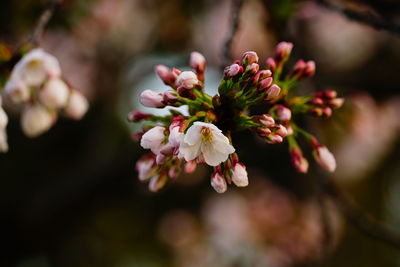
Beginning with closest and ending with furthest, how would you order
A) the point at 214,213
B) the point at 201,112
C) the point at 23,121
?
the point at 201,112, the point at 23,121, the point at 214,213

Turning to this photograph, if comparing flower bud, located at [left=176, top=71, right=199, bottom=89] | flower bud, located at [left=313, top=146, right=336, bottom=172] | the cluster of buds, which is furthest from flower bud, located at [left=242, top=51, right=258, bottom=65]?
the cluster of buds

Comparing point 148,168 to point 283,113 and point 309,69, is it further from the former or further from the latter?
point 309,69

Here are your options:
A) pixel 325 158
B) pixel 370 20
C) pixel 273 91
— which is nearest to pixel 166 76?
pixel 273 91

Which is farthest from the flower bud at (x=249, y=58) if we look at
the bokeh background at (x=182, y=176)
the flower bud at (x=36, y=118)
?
the bokeh background at (x=182, y=176)

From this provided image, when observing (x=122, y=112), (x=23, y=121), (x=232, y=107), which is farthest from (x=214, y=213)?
(x=232, y=107)

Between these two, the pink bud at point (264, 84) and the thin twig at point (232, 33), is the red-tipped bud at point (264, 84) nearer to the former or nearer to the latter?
the pink bud at point (264, 84)

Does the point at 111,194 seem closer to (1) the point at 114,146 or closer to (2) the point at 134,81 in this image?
(1) the point at 114,146
